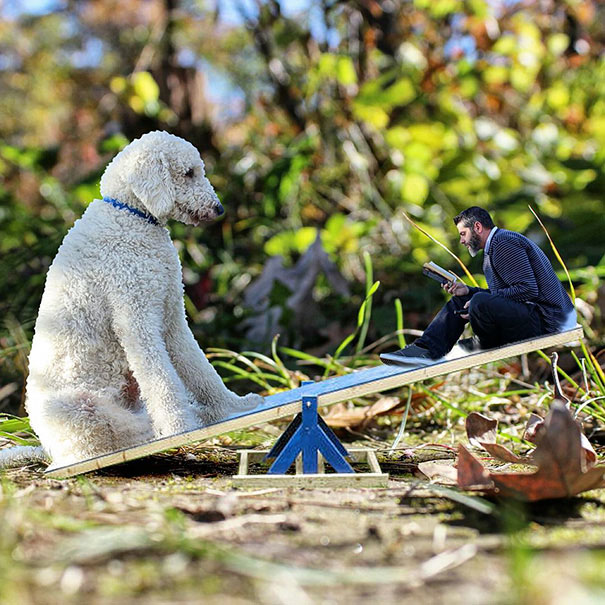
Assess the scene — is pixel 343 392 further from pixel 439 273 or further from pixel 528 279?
pixel 528 279

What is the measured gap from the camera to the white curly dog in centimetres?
Result: 197

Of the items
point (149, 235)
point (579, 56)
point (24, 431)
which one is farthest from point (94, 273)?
point (579, 56)

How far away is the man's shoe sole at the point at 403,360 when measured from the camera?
207 centimetres

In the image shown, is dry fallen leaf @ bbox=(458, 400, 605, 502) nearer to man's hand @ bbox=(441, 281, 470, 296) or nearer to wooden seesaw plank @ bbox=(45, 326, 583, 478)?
wooden seesaw plank @ bbox=(45, 326, 583, 478)

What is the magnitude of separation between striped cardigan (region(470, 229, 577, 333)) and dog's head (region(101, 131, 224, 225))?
2.59 feet

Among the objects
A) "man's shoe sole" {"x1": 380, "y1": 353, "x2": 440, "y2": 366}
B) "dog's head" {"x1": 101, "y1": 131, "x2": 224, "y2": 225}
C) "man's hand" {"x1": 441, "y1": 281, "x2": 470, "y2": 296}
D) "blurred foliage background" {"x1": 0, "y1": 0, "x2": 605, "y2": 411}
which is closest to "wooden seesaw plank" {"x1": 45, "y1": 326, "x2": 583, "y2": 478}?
"man's shoe sole" {"x1": 380, "y1": 353, "x2": 440, "y2": 366}

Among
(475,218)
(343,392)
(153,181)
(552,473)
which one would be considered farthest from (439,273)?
(153,181)

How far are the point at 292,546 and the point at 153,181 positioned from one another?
3.53 feet

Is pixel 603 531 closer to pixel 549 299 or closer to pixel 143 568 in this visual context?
pixel 549 299

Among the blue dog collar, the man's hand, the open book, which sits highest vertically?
the blue dog collar

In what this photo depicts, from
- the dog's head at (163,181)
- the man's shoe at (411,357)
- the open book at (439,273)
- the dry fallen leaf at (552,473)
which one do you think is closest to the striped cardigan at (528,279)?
the open book at (439,273)

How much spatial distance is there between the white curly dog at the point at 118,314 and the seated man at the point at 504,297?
0.65 m

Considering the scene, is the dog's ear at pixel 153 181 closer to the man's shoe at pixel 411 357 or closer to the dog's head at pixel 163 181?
the dog's head at pixel 163 181

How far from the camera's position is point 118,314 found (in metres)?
1.98
